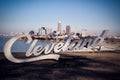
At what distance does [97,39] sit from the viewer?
18.7 metres

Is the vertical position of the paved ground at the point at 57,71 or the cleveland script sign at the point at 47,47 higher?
the cleveland script sign at the point at 47,47

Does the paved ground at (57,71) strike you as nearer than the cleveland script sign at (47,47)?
Yes

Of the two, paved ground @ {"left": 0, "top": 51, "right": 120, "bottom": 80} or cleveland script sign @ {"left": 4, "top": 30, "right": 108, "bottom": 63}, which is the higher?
cleveland script sign @ {"left": 4, "top": 30, "right": 108, "bottom": 63}

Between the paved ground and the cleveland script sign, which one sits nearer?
the paved ground

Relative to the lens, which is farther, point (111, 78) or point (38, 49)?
point (38, 49)

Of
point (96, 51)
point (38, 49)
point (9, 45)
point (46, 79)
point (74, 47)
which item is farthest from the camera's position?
point (96, 51)

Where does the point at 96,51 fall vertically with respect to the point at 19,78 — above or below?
below

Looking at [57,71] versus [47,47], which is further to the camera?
[47,47]

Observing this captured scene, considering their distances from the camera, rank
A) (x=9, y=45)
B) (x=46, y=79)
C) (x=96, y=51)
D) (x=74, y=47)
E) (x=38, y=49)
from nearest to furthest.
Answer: (x=46, y=79) → (x=9, y=45) → (x=38, y=49) → (x=74, y=47) → (x=96, y=51)

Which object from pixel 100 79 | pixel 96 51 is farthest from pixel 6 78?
pixel 96 51

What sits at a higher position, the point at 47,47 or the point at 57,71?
the point at 47,47

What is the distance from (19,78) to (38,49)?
4.59 meters

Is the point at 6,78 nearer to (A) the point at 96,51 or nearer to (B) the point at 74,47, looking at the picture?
(B) the point at 74,47

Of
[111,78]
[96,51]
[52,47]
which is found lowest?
[96,51]
